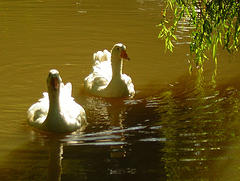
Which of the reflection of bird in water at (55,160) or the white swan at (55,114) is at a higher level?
the white swan at (55,114)

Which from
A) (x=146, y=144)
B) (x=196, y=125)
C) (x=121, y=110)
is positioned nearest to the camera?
(x=146, y=144)

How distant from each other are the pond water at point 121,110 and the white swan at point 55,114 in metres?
0.17

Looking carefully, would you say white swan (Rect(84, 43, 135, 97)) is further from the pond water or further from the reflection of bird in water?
the reflection of bird in water

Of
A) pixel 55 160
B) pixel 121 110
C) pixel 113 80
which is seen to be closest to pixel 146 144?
pixel 55 160

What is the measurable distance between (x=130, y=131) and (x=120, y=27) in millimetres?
8209

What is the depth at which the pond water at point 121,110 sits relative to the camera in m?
7.21

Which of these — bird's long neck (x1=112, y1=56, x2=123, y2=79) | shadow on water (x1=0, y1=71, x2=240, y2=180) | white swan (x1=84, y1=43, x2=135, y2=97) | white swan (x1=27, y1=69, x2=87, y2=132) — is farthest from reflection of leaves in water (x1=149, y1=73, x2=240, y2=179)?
white swan (x1=27, y1=69, x2=87, y2=132)

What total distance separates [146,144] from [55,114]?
175cm

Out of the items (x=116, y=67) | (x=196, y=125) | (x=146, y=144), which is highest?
(x=116, y=67)

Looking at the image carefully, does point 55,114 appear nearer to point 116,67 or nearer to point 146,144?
point 146,144

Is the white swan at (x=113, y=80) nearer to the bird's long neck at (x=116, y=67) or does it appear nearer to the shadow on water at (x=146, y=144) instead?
the bird's long neck at (x=116, y=67)

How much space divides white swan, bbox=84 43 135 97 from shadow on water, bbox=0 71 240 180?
1.11 ft

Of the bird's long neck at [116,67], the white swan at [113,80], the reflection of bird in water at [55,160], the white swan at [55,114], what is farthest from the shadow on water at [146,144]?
the bird's long neck at [116,67]

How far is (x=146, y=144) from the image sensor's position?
795 centimetres
